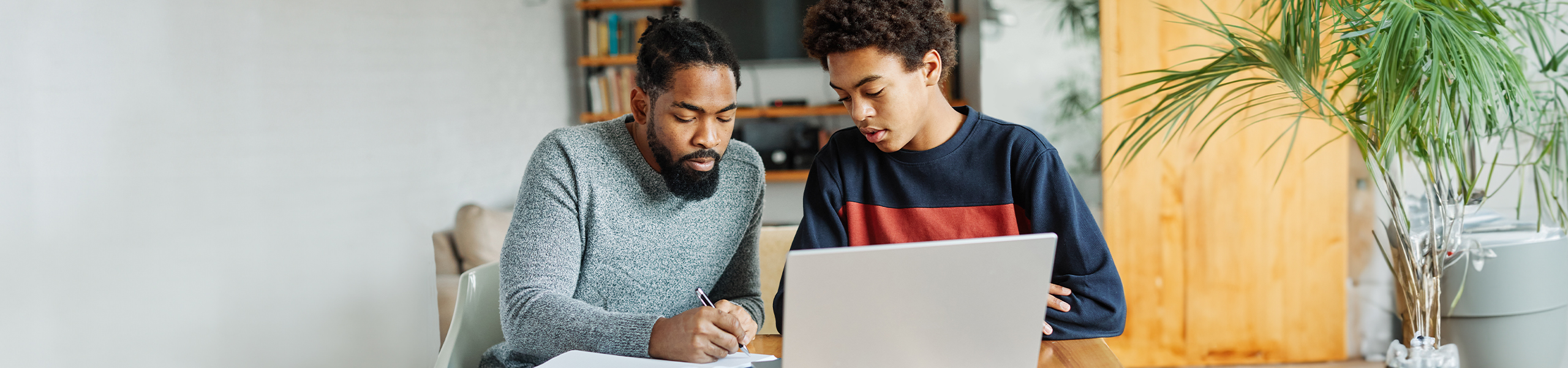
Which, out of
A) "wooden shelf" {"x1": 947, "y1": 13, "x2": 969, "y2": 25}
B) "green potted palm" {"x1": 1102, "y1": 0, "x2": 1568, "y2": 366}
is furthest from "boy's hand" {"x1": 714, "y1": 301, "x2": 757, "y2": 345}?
"wooden shelf" {"x1": 947, "y1": 13, "x2": 969, "y2": 25}

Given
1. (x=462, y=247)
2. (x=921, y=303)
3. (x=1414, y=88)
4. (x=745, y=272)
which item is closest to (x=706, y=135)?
(x=745, y=272)

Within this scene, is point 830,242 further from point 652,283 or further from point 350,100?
point 350,100

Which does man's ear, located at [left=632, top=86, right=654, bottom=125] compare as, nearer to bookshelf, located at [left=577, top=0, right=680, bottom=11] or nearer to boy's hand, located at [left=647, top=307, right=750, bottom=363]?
boy's hand, located at [left=647, top=307, right=750, bottom=363]

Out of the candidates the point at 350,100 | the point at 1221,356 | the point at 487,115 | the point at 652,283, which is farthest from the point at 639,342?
the point at 1221,356

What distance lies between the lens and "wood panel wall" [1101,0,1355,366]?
2717mm

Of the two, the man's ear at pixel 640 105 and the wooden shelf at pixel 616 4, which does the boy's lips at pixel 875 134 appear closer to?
the man's ear at pixel 640 105

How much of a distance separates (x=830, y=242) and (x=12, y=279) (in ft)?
3.56

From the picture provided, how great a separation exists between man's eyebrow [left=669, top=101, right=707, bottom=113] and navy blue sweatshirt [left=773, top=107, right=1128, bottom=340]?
20 centimetres

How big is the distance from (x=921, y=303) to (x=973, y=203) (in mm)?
429

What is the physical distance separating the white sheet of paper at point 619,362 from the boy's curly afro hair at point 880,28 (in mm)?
393

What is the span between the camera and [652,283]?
47.9 inches

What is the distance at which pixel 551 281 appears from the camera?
107cm

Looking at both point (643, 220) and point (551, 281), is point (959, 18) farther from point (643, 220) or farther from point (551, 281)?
point (551, 281)

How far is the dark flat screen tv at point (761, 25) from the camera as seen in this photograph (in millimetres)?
3479
